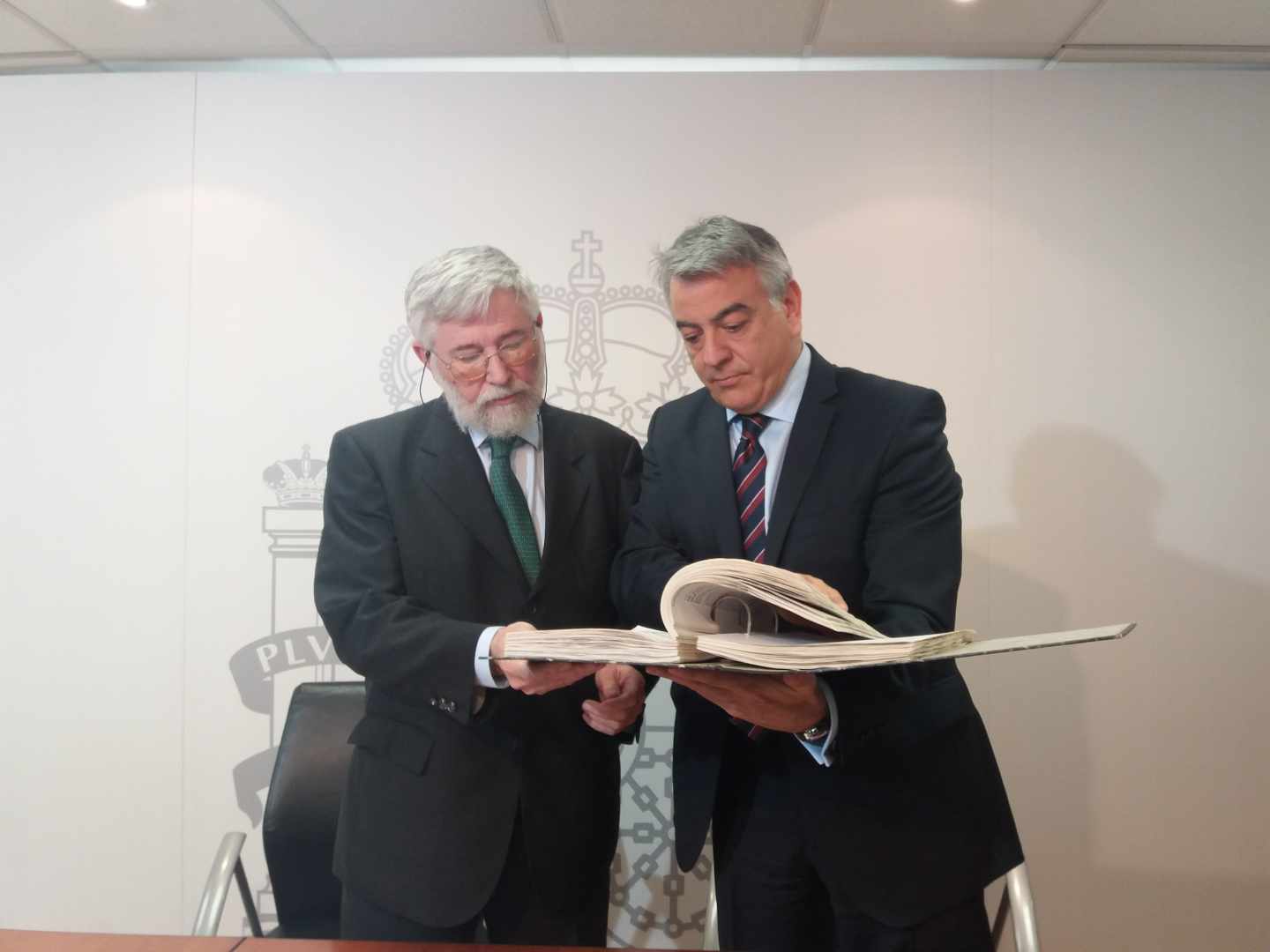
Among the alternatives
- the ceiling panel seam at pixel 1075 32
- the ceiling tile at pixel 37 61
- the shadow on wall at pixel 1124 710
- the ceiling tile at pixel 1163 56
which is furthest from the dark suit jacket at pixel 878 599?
the ceiling tile at pixel 37 61

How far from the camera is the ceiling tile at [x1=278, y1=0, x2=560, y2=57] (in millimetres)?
2789

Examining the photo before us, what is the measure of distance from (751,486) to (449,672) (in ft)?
1.92

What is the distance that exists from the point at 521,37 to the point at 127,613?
2159 mm

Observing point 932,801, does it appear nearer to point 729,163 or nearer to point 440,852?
point 440,852

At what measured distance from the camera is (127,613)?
10.1 feet

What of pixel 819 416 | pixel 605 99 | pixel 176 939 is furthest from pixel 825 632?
pixel 605 99

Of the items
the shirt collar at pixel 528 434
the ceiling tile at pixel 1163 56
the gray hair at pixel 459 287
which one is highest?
the ceiling tile at pixel 1163 56

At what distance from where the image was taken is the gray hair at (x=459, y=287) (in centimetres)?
172

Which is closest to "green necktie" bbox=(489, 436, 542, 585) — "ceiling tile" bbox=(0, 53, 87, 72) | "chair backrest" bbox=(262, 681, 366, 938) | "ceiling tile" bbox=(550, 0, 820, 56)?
"chair backrest" bbox=(262, 681, 366, 938)

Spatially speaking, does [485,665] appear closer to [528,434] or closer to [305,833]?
[528,434]

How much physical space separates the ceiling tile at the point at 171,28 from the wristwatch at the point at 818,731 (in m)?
2.52

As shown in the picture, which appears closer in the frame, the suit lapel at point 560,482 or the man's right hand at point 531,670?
the man's right hand at point 531,670

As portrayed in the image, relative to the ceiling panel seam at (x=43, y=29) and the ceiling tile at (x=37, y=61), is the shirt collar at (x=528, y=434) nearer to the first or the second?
the ceiling panel seam at (x=43, y=29)

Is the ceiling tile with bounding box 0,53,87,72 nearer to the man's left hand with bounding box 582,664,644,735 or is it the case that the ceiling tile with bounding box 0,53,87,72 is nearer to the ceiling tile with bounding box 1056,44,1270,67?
the man's left hand with bounding box 582,664,644,735
